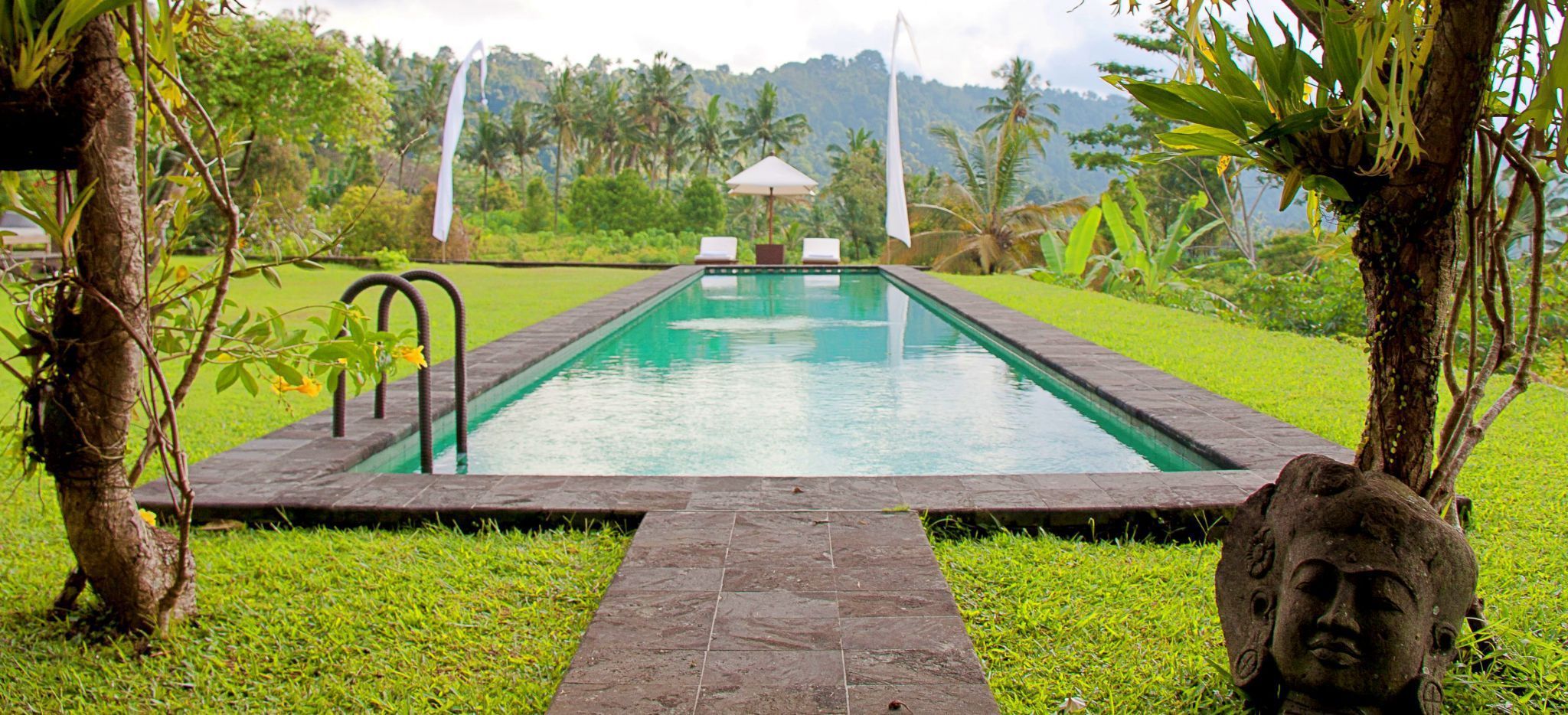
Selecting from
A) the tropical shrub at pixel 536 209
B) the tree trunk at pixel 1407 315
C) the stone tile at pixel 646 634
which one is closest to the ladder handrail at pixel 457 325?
the stone tile at pixel 646 634

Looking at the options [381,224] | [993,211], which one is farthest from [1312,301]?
[381,224]

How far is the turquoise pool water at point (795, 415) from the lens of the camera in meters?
4.32

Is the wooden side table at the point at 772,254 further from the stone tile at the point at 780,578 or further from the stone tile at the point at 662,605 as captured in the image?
the stone tile at the point at 662,605

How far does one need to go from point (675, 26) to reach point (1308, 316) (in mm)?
46922

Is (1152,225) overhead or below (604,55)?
below

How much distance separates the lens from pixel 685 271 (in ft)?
51.8

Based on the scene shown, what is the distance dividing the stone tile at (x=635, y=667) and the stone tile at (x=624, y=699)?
0.02 metres

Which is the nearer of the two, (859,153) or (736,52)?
(859,153)

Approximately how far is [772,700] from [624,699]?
25cm

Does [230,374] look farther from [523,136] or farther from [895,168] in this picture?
[523,136]

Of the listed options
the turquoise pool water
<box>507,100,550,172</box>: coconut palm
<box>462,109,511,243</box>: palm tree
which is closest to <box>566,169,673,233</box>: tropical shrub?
<box>462,109,511,243</box>: palm tree

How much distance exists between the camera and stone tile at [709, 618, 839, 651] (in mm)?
1961

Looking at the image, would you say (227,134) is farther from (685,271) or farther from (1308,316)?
(685,271)

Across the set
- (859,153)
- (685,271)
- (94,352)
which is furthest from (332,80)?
(859,153)
